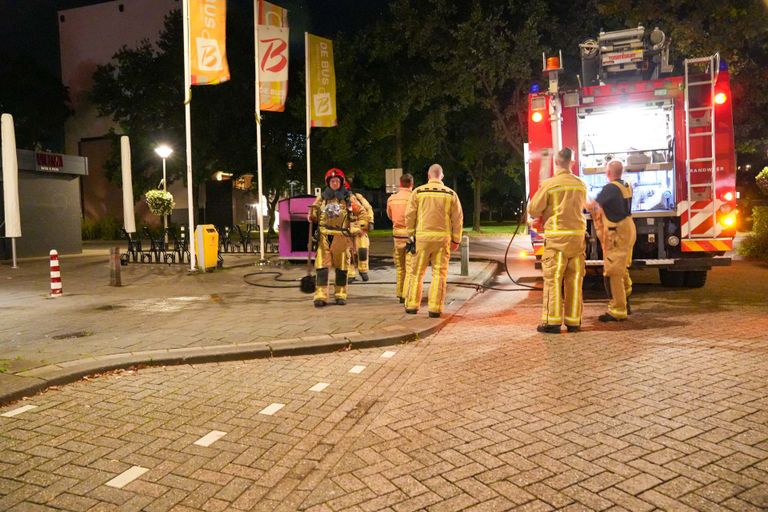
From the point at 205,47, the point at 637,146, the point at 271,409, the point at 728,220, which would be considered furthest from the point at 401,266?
the point at 205,47

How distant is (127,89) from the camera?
38656 millimetres

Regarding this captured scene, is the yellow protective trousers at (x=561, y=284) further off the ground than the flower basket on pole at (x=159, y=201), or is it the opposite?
the flower basket on pole at (x=159, y=201)

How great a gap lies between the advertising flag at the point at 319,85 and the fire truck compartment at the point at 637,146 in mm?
10077

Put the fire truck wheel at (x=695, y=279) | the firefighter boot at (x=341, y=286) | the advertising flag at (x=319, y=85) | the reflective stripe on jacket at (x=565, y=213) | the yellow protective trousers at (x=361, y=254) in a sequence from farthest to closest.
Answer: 1. the advertising flag at (x=319, y=85)
2. the yellow protective trousers at (x=361, y=254)
3. the fire truck wheel at (x=695, y=279)
4. the firefighter boot at (x=341, y=286)
5. the reflective stripe on jacket at (x=565, y=213)

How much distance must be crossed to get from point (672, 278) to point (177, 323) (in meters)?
8.46

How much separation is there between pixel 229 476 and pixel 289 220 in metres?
12.3

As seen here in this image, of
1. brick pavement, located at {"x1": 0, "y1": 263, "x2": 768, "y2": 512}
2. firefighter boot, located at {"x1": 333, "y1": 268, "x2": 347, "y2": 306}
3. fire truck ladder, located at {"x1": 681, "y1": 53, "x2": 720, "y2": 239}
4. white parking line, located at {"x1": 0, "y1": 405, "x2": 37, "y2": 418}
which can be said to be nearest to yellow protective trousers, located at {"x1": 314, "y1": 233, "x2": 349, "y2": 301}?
firefighter boot, located at {"x1": 333, "y1": 268, "x2": 347, "y2": 306}

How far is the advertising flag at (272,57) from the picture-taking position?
1620 cm

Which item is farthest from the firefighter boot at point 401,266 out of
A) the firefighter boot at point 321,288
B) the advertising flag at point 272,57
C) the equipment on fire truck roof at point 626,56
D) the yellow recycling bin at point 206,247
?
the advertising flag at point 272,57

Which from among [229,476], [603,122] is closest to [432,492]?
[229,476]

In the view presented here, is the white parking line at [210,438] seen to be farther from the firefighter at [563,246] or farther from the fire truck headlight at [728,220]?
the fire truck headlight at [728,220]

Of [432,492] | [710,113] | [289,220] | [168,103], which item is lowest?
[432,492]

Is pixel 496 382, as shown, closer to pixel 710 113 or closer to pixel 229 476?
pixel 229 476

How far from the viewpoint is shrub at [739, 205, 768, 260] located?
16016mm
